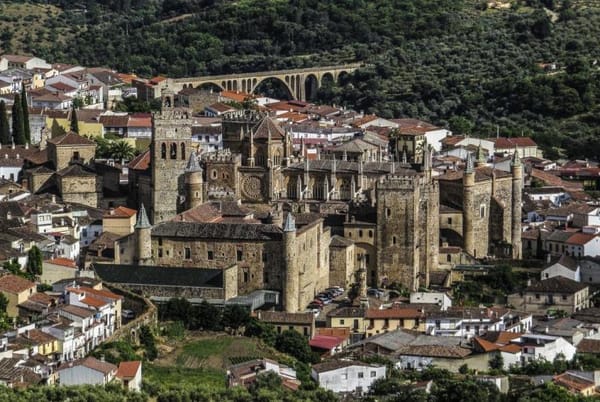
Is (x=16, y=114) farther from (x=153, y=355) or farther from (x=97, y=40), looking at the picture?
(x=97, y=40)

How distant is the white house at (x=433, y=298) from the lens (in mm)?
62125

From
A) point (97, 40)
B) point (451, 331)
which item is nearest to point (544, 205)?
point (451, 331)

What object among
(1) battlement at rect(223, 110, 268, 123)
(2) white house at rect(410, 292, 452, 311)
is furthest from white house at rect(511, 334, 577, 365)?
(1) battlement at rect(223, 110, 268, 123)

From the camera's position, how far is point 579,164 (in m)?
92.6

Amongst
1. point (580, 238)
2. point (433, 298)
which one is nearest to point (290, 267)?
point (433, 298)

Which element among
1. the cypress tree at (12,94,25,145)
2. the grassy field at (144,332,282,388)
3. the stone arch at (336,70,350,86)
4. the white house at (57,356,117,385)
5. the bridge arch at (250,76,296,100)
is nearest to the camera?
the white house at (57,356,117,385)

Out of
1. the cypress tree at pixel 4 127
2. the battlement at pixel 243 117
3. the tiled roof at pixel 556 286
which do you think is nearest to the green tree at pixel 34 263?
the battlement at pixel 243 117

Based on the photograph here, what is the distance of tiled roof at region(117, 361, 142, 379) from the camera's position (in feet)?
167

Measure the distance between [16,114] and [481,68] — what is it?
46.1 meters

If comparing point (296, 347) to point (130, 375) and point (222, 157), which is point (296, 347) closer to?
point (130, 375)

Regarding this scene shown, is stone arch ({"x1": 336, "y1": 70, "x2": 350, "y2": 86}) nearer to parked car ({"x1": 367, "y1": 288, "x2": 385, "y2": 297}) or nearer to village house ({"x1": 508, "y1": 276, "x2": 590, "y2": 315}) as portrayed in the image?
parked car ({"x1": 367, "y1": 288, "x2": 385, "y2": 297})

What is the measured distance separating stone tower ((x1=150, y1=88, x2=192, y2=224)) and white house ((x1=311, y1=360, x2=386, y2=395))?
16.6m

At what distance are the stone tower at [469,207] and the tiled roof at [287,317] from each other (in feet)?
40.0

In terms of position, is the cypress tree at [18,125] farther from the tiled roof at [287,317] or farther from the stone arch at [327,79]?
the stone arch at [327,79]
